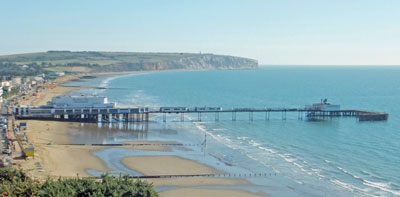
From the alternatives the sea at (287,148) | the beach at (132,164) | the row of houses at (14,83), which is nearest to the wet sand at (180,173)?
the beach at (132,164)

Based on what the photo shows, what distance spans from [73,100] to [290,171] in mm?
45452

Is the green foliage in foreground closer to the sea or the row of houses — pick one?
the sea

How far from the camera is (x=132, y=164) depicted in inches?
1858

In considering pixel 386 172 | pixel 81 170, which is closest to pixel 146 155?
pixel 81 170

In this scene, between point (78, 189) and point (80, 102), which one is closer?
point (78, 189)

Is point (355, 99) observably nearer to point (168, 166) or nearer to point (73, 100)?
point (73, 100)

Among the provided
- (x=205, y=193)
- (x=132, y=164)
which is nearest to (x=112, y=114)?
(x=132, y=164)

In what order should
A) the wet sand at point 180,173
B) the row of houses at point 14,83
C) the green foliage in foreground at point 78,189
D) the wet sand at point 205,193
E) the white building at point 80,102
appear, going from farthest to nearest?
the row of houses at point 14,83, the white building at point 80,102, the wet sand at point 180,173, the wet sand at point 205,193, the green foliage in foreground at point 78,189

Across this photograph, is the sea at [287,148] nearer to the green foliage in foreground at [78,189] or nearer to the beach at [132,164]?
the beach at [132,164]

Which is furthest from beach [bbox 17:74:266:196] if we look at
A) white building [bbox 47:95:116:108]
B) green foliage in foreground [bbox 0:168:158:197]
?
white building [bbox 47:95:116:108]

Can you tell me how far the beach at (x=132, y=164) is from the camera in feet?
131

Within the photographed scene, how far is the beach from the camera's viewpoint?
131 ft

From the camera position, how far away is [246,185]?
1603 inches

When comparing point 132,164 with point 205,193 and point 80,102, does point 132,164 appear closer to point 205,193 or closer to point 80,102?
point 205,193
